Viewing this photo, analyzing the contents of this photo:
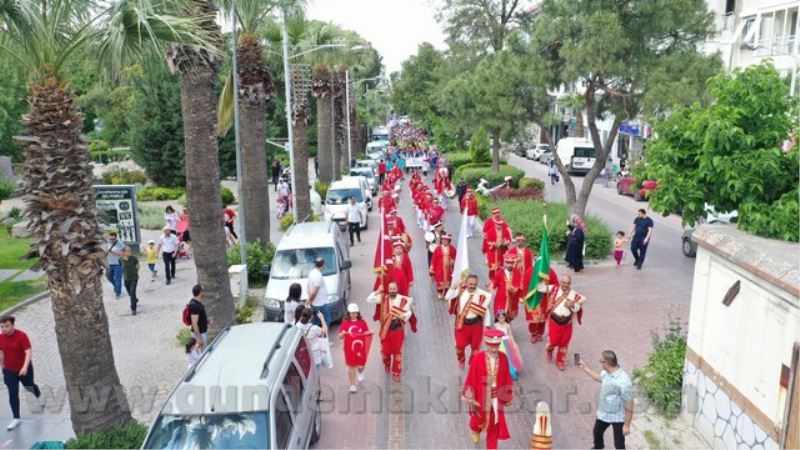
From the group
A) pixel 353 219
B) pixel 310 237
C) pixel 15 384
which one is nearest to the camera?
pixel 15 384

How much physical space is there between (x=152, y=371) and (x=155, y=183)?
2691 centimetres

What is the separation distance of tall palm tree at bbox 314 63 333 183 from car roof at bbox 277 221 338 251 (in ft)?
58.6

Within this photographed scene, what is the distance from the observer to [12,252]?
2095 cm

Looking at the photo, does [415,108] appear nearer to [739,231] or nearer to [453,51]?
[453,51]

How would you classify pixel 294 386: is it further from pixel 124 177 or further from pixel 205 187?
pixel 124 177

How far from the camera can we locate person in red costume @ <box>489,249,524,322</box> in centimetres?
1262

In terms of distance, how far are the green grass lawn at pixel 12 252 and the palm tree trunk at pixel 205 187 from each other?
30.9 ft

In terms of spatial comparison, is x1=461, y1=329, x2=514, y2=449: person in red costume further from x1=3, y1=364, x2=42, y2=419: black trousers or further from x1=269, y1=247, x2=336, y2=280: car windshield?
x1=269, y1=247, x2=336, y2=280: car windshield

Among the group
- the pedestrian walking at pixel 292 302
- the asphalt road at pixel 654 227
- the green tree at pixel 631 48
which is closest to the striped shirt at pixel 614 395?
the pedestrian walking at pixel 292 302

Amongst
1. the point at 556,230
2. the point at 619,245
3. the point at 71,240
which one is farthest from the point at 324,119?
the point at 71,240

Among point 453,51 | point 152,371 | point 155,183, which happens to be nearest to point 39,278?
point 152,371

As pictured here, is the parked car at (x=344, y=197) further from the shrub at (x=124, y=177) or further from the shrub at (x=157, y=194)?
the shrub at (x=124, y=177)

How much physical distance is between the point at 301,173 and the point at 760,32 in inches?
810

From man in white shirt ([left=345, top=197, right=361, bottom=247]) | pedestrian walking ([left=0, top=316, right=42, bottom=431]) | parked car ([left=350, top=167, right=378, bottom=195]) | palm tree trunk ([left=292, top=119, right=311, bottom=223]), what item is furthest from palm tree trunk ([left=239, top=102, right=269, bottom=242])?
parked car ([left=350, top=167, right=378, bottom=195])
